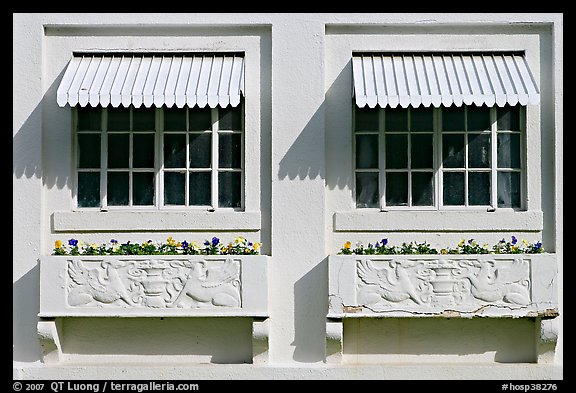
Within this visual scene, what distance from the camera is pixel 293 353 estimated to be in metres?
10.6

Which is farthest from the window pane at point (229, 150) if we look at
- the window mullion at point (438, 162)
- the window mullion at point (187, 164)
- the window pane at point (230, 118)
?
the window mullion at point (438, 162)

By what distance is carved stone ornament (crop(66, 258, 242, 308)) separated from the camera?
406 inches

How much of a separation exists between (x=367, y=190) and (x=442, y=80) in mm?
1738

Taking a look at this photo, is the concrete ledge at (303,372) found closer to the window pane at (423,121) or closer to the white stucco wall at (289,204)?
the white stucco wall at (289,204)

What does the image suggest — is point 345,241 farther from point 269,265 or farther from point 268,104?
point 268,104

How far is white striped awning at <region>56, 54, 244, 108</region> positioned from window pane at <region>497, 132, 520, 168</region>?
3538 millimetres

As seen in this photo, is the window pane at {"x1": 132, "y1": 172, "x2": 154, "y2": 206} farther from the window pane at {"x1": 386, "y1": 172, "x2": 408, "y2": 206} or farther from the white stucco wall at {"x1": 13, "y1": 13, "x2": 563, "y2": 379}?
the window pane at {"x1": 386, "y1": 172, "x2": 408, "y2": 206}

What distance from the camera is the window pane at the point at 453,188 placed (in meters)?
10.8

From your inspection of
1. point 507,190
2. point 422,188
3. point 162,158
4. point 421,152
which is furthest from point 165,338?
point 507,190

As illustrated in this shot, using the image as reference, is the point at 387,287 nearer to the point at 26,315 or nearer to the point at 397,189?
the point at 397,189

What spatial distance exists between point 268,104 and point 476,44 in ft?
9.44

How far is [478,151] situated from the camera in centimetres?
1083

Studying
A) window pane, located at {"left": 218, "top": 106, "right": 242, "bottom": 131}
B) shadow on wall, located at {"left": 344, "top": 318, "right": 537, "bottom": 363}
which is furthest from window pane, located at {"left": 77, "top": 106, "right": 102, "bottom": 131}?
shadow on wall, located at {"left": 344, "top": 318, "right": 537, "bottom": 363}

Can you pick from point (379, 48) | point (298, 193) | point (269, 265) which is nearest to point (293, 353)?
point (269, 265)
